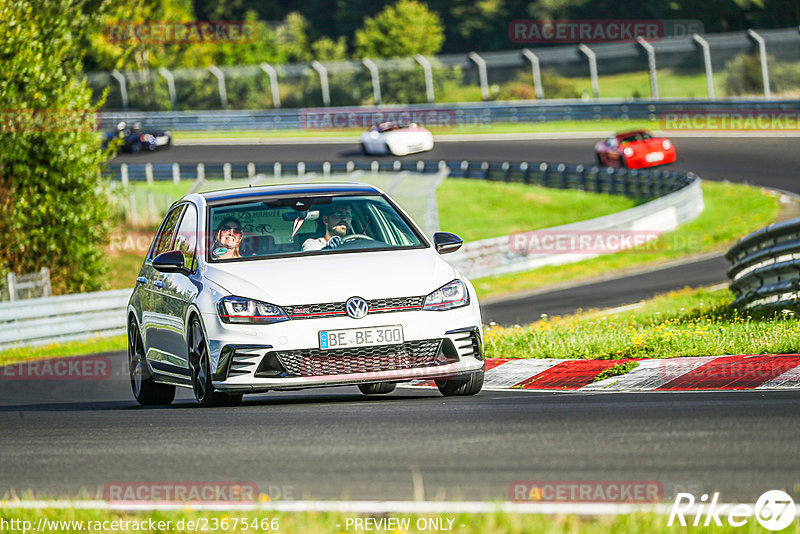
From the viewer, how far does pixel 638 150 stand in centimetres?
3978

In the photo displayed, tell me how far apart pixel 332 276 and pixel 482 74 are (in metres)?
48.0

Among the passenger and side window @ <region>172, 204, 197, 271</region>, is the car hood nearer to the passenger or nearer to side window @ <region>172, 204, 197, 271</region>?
the passenger

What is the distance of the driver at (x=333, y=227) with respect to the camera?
29.9ft

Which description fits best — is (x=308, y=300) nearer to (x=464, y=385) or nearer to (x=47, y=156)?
(x=464, y=385)

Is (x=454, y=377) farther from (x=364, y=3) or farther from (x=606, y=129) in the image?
(x=364, y=3)

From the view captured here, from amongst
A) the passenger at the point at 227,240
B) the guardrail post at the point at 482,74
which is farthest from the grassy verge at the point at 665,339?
the guardrail post at the point at 482,74

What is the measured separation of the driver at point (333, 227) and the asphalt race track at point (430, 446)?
130 centimetres

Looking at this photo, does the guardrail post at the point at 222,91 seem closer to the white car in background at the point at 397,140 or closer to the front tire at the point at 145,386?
the white car in background at the point at 397,140

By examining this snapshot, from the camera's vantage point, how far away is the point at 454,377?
8.77 meters

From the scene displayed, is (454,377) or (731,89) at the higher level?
(454,377)

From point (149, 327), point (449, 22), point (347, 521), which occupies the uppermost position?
point (347, 521)

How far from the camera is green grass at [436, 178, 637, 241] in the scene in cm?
3716

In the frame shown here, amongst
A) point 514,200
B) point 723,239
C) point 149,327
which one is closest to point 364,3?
point 514,200

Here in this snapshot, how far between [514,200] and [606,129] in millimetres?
10811
